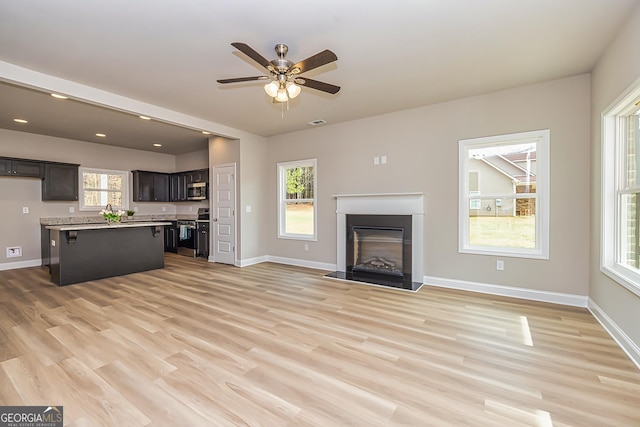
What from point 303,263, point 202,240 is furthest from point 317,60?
point 202,240

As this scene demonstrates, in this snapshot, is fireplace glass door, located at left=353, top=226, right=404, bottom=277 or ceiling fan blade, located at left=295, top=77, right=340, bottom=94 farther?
fireplace glass door, located at left=353, top=226, right=404, bottom=277

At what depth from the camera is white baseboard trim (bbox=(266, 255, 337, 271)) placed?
5449 mm

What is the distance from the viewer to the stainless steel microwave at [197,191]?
724 cm

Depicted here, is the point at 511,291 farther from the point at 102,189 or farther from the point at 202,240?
the point at 102,189

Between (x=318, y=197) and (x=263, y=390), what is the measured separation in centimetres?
401

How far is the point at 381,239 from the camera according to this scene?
4828 mm

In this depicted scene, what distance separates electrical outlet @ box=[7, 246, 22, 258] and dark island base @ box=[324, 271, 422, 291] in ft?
20.2

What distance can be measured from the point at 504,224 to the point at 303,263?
3518 millimetres

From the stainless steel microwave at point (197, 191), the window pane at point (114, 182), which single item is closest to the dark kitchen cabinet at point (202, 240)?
the stainless steel microwave at point (197, 191)

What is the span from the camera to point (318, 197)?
559 centimetres

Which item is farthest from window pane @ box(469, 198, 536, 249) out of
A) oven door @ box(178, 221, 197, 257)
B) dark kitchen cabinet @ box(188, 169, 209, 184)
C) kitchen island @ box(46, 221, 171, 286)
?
oven door @ box(178, 221, 197, 257)

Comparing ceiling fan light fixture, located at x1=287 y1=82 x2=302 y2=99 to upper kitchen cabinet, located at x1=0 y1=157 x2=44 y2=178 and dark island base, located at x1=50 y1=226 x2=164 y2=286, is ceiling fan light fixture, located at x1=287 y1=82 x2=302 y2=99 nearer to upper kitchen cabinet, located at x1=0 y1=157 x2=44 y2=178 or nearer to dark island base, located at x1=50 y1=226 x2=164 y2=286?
dark island base, located at x1=50 y1=226 x2=164 y2=286

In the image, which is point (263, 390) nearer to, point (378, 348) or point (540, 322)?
point (378, 348)

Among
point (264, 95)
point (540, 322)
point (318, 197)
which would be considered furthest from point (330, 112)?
point (540, 322)
